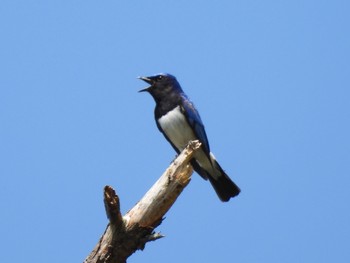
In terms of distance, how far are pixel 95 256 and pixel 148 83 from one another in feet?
12.5

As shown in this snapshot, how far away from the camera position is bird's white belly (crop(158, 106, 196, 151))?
7707 millimetres

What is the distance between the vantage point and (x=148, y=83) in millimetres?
8094

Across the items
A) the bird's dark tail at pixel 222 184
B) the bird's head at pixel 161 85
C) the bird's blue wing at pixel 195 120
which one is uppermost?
the bird's head at pixel 161 85

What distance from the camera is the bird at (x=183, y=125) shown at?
7730mm

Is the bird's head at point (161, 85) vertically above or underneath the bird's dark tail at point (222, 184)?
above

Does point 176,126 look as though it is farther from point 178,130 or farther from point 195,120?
point 195,120

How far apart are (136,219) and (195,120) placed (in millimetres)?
3090

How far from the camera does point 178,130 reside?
25.4 ft

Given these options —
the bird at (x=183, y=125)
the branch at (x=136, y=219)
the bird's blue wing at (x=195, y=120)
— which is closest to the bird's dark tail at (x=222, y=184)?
the bird at (x=183, y=125)

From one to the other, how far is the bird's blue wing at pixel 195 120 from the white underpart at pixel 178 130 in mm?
59

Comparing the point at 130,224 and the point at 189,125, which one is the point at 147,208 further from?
the point at 189,125

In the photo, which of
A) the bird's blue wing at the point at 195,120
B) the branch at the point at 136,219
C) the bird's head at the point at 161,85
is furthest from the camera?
the bird's head at the point at 161,85

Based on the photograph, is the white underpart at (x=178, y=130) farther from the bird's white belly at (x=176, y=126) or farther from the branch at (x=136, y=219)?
the branch at (x=136, y=219)

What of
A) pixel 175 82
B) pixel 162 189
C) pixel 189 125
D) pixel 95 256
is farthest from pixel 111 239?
pixel 175 82
